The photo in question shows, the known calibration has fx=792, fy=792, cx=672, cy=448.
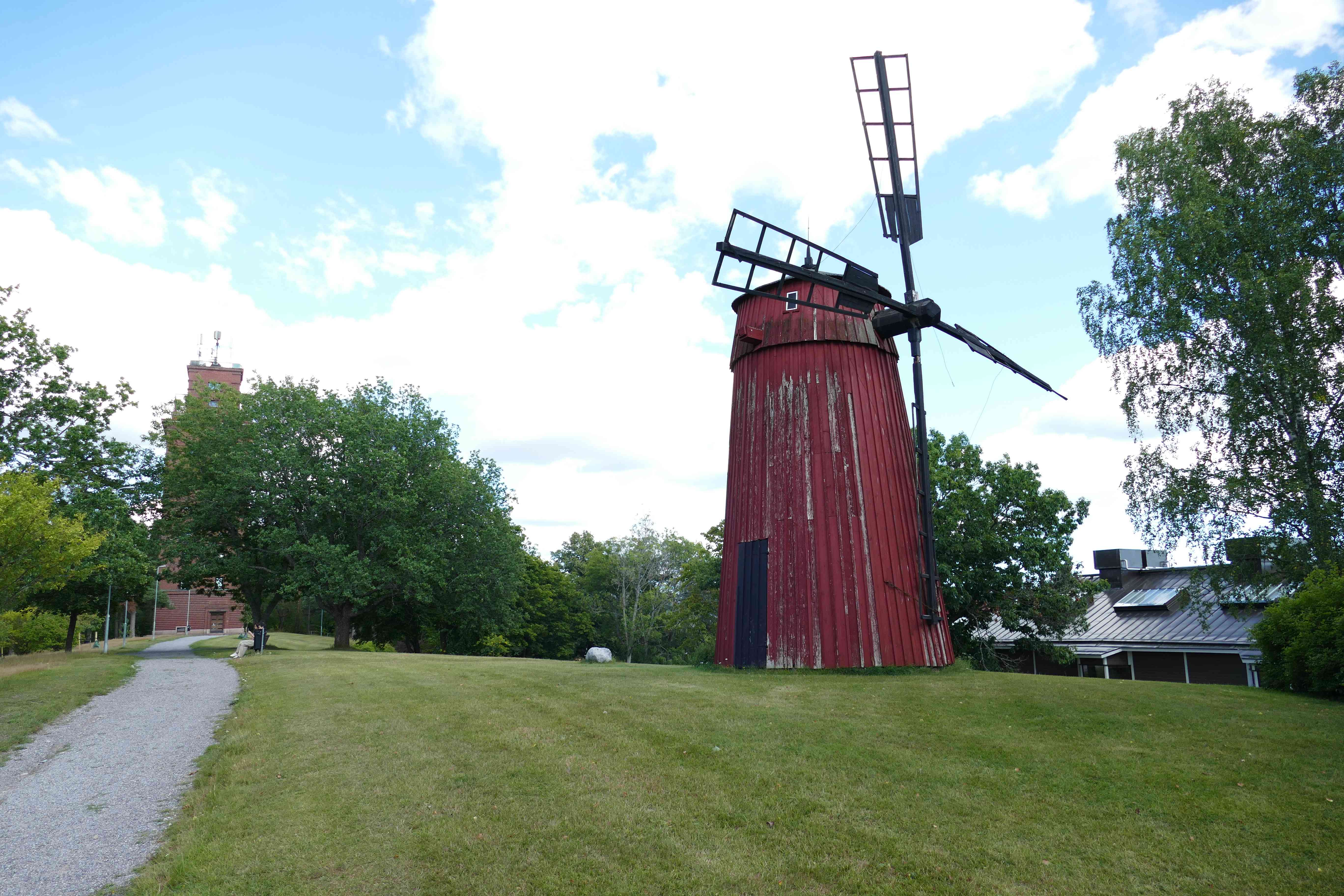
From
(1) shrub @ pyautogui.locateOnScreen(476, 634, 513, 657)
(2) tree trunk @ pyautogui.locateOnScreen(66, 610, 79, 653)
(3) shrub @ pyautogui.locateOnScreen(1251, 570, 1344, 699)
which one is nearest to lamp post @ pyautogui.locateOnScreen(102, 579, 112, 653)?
(2) tree trunk @ pyautogui.locateOnScreen(66, 610, 79, 653)

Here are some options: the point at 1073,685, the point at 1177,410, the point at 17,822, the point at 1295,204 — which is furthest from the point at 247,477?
the point at 1295,204

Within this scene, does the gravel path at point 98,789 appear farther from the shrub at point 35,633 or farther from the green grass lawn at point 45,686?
the shrub at point 35,633

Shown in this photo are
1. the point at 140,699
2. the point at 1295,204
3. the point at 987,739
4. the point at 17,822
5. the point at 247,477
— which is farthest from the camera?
the point at 247,477

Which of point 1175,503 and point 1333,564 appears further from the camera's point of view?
point 1175,503

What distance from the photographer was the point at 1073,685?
13.1 meters

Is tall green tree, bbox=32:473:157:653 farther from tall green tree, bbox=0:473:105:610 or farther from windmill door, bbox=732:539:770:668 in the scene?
windmill door, bbox=732:539:770:668

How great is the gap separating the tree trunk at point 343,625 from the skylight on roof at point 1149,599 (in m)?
31.1

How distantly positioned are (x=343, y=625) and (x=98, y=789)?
27.0m

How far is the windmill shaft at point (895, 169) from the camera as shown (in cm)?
1809

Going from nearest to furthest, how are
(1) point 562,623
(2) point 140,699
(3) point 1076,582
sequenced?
(2) point 140,699 < (3) point 1076,582 < (1) point 562,623

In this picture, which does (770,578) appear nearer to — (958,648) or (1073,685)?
(1073,685)

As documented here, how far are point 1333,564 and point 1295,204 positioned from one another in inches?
381

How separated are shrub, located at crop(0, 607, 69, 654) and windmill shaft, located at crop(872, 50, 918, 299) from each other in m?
30.8

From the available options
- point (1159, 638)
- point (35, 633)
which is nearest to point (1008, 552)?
point (1159, 638)
